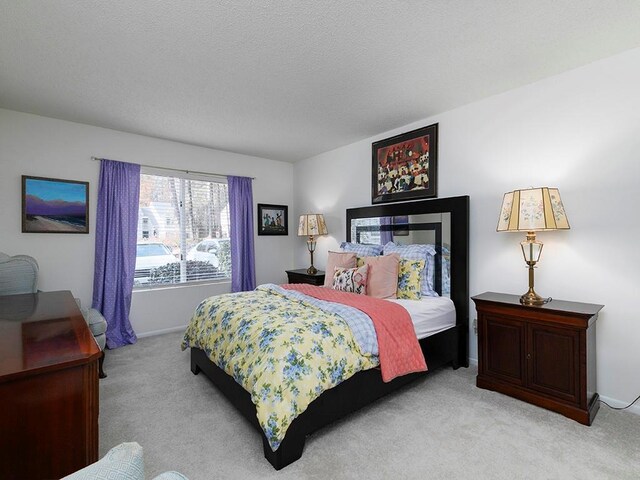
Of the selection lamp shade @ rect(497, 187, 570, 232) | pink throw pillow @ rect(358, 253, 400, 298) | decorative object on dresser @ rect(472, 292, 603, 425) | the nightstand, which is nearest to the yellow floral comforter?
pink throw pillow @ rect(358, 253, 400, 298)

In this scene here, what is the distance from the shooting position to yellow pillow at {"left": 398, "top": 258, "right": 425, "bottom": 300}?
3029 millimetres

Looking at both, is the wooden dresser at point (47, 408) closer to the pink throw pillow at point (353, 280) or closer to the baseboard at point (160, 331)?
the pink throw pillow at point (353, 280)

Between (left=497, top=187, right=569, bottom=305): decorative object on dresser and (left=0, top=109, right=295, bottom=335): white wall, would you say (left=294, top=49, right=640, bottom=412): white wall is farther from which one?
(left=0, top=109, right=295, bottom=335): white wall

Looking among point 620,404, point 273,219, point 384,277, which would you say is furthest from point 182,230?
point 620,404

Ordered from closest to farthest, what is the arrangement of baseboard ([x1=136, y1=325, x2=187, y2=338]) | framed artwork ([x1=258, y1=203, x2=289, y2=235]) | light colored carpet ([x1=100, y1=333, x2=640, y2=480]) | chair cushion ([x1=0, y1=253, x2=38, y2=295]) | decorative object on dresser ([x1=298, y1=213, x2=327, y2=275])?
1. light colored carpet ([x1=100, y1=333, x2=640, y2=480])
2. chair cushion ([x1=0, y1=253, x2=38, y2=295])
3. baseboard ([x1=136, y1=325, x2=187, y2=338])
4. decorative object on dresser ([x1=298, y1=213, x2=327, y2=275])
5. framed artwork ([x1=258, y1=203, x2=289, y2=235])

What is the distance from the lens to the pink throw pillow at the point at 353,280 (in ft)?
10.2

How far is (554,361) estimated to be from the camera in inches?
89.4

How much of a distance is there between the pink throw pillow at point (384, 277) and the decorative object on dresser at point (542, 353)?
2.40ft

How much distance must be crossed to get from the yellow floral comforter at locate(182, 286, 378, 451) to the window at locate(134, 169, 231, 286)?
6.70ft

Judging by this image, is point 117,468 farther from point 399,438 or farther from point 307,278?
point 307,278

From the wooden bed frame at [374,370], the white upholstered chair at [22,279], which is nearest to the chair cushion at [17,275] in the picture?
the white upholstered chair at [22,279]

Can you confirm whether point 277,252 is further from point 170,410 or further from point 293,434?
point 293,434

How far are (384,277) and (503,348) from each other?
3.64ft

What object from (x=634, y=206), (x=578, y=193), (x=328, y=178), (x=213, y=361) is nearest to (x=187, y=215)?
(x=328, y=178)
